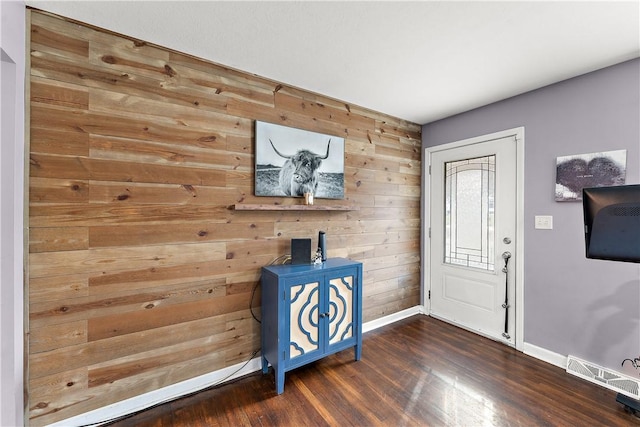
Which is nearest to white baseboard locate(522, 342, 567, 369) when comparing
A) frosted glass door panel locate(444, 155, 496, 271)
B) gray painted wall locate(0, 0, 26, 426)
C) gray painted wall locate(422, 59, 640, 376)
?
gray painted wall locate(422, 59, 640, 376)

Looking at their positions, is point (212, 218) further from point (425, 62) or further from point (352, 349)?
point (425, 62)

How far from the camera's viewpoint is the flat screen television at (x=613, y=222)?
1463mm

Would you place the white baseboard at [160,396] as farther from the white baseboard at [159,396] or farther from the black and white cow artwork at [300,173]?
the black and white cow artwork at [300,173]

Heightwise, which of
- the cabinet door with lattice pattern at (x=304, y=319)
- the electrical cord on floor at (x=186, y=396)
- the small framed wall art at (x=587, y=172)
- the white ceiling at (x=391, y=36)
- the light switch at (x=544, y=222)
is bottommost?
the electrical cord on floor at (x=186, y=396)

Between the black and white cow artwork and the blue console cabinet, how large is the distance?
698 mm

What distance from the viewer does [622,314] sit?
2.04 metres

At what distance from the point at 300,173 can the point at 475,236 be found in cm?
208

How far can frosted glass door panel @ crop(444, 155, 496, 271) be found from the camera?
9.44 ft

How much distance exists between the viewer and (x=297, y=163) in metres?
2.49

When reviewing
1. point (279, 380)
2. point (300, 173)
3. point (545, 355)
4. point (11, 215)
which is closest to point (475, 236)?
point (545, 355)

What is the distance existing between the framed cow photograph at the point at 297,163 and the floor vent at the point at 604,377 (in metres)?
2.43

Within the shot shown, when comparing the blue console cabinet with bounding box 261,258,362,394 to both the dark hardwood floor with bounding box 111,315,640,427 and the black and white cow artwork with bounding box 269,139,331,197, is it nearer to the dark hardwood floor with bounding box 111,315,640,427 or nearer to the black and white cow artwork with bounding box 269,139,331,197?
the dark hardwood floor with bounding box 111,315,640,427

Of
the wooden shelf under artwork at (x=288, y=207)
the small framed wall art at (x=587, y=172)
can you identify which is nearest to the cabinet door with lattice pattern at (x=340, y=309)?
the wooden shelf under artwork at (x=288, y=207)

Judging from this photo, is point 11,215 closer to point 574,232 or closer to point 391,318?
point 391,318
